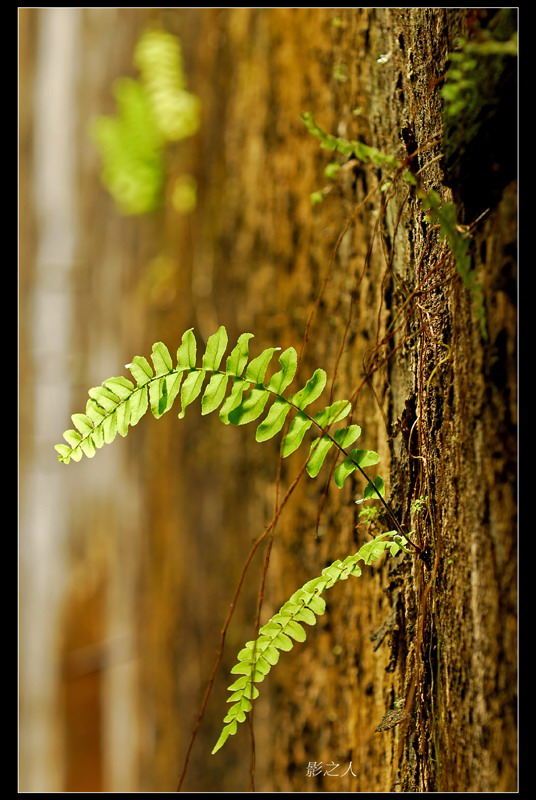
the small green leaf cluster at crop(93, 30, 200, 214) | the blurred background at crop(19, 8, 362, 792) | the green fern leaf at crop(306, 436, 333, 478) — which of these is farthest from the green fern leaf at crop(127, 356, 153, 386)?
the small green leaf cluster at crop(93, 30, 200, 214)

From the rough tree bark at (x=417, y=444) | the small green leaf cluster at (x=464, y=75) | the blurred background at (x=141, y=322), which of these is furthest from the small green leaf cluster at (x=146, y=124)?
the small green leaf cluster at (x=464, y=75)

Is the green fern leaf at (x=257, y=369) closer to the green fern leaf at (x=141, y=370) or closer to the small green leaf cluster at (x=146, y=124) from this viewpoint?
the green fern leaf at (x=141, y=370)

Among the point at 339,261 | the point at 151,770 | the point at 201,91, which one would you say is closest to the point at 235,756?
the point at 151,770

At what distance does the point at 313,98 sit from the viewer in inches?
62.5

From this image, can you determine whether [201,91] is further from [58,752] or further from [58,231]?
[58,752]

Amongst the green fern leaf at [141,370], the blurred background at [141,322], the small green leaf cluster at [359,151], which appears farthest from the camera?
the blurred background at [141,322]

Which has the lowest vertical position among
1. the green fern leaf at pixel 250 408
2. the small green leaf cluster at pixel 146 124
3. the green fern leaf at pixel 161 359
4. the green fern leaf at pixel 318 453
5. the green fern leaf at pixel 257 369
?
the green fern leaf at pixel 318 453

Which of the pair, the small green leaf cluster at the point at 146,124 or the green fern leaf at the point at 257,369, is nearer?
the green fern leaf at the point at 257,369

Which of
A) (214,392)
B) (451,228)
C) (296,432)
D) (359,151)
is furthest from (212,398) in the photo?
(359,151)

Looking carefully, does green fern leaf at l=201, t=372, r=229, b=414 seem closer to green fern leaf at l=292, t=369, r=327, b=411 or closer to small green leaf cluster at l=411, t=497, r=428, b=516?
green fern leaf at l=292, t=369, r=327, b=411

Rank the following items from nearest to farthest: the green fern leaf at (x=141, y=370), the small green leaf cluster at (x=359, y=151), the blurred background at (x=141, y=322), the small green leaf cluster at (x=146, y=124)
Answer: the green fern leaf at (x=141, y=370), the small green leaf cluster at (x=359, y=151), the blurred background at (x=141, y=322), the small green leaf cluster at (x=146, y=124)

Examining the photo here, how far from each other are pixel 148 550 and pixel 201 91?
1742 millimetres

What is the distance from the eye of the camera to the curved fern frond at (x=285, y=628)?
89 centimetres

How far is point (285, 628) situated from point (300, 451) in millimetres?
833
